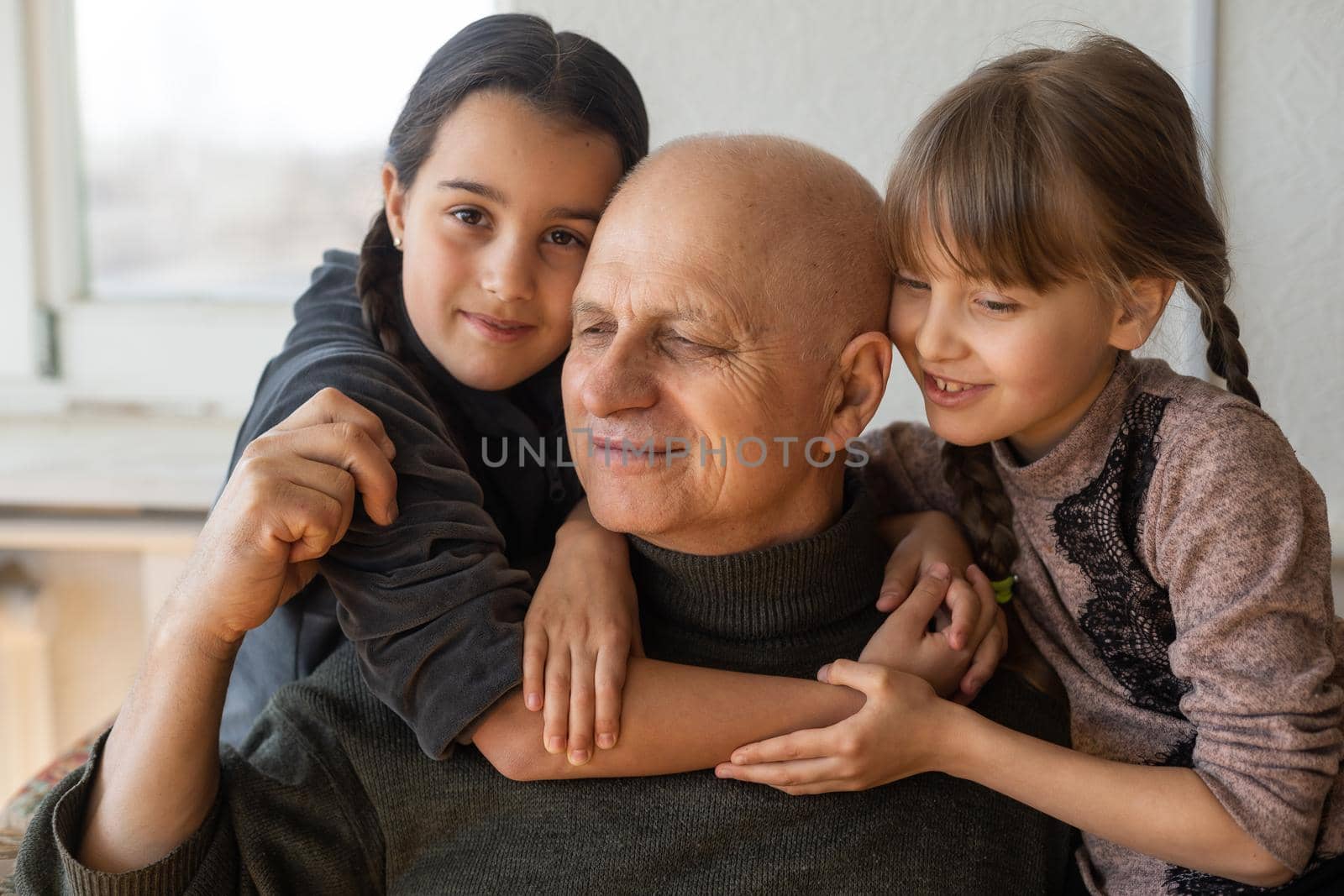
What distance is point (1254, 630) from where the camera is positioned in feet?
4.53

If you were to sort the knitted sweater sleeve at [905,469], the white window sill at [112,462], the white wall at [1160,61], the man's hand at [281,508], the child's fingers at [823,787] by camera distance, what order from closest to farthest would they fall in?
the man's hand at [281,508] < the child's fingers at [823,787] < the knitted sweater sleeve at [905,469] < the white wall at [1160,61] < the white window sill at [112,462]

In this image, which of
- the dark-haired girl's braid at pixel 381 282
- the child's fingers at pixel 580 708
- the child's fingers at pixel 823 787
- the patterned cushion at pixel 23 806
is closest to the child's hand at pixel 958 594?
the child's fingers at pixel 823 787

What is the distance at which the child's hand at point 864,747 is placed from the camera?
1.42 meters

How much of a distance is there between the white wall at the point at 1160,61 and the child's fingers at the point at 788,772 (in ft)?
3.46

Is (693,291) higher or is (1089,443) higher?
(693,291)

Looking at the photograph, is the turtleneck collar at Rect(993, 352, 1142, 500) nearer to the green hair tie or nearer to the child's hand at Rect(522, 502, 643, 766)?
the green hair tie

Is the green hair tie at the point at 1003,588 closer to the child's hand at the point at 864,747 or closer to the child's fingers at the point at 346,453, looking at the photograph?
the child's hand at the point at 864,747

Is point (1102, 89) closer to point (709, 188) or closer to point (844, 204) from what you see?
point (844, 204)

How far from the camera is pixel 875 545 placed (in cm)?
175

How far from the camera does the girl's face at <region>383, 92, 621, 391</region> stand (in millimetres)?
1634

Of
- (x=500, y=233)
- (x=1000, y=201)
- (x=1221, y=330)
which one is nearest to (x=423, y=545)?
(x=500, y=233)

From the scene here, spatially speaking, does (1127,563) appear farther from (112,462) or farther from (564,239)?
(112,462)

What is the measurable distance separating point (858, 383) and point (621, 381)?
0.34m

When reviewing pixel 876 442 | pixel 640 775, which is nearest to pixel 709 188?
pixel 876 442
